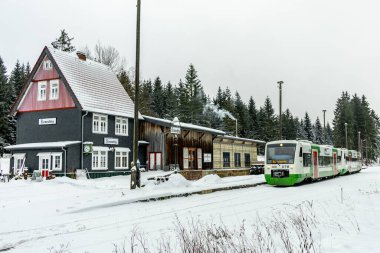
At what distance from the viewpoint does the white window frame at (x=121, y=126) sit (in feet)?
113

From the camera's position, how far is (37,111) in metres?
33.2

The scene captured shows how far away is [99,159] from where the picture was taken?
31891mm

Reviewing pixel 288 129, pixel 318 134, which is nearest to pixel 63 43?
pixel 288 129

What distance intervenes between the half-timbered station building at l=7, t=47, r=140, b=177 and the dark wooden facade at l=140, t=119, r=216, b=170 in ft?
7.22

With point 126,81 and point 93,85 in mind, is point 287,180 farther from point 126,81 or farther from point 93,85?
point 126,81

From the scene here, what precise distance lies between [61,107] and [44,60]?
17.0ft

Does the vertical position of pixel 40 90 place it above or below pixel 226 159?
above

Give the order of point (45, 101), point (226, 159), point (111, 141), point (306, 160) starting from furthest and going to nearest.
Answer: point (226, 159)
point (111, 141)
point (45, 101)
point (306, 160)

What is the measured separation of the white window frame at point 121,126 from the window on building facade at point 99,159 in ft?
8.53

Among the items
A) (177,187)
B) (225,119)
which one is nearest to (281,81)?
(177,187)

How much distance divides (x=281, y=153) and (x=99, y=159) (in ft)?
51.9

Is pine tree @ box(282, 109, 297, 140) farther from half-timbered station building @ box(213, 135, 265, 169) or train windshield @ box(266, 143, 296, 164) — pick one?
train windshield @ box(266, 143, 296, 164)

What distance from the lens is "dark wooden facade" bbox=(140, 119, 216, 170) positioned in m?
36.5

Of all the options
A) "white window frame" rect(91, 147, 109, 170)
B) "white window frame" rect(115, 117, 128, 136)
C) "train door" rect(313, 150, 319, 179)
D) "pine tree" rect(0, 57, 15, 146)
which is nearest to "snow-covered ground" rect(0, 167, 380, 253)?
"white window frame" rect(91, 147, 109, 170)
